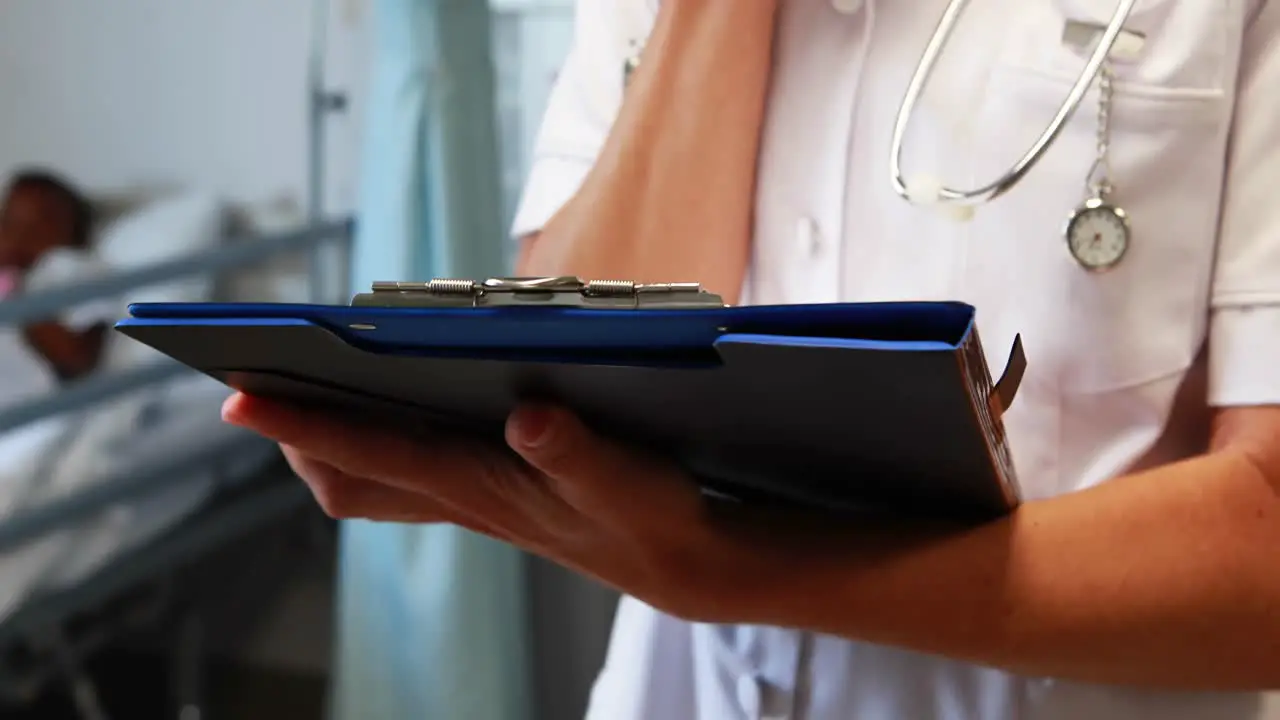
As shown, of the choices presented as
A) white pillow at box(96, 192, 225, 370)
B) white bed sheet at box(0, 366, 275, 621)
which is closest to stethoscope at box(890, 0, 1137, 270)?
white bed sheet at box(0, 366, 275, 621)

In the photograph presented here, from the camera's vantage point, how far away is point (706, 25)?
64cm

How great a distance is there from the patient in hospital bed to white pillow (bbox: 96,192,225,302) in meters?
0.05

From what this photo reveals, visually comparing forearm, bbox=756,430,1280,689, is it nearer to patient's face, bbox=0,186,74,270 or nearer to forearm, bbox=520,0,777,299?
forearm, bbox=520,0,777,299

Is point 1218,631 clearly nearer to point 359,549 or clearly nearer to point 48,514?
point 359,549

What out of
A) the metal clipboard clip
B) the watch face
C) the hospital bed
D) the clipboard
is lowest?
the hospital bed

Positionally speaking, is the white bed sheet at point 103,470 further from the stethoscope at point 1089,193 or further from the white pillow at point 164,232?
the stethoscope at point 1089,193

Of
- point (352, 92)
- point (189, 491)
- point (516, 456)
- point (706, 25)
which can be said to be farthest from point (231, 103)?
point (516, 456)

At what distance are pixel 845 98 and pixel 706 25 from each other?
0.34ft

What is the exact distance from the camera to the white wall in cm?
210

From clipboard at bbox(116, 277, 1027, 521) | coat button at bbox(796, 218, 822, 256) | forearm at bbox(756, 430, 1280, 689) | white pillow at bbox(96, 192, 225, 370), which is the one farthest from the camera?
white pillow at bbox(96, 192, 225, 370)

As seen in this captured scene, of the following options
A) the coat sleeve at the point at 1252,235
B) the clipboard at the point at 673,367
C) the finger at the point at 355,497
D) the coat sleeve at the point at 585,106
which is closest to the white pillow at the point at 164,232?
the coat sleeve at the point at 585,106

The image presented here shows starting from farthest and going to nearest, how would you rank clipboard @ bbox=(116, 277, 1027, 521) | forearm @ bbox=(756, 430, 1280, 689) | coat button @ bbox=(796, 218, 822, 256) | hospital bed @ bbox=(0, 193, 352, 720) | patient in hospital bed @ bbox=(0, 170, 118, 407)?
patient in hospital bed @ bbox=(0, 170, 118, 407)
hospital bed @ bbox=(0, 193, 352, 720)
coat button @ bbox=(796, 218, 822, 256)
forearm @ bbox=(756, 430, 1280, 689)
clipboard @ bbox=(116, 277, 1027, 521)

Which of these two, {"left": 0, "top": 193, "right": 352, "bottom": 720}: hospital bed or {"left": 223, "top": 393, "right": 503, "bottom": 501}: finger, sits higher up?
{"left": 223, "top": 393, "right": 503, "bottom": 501}: finger

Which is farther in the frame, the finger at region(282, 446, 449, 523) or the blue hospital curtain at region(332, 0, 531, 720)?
the blue hospital curtain at region(332, 0, 531, 720)
